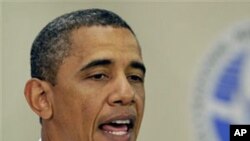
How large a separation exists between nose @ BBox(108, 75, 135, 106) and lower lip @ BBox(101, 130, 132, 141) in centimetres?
8

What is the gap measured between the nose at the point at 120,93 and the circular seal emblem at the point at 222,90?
0.29m

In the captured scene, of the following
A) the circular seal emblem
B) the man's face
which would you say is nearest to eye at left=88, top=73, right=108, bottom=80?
the man's face

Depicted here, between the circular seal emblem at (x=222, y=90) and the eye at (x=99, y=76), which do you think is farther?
the circular seal emblem at (x=222, y=90)

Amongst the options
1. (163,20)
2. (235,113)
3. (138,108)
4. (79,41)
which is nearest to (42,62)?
(79,41)

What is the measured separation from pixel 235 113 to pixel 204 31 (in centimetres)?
26

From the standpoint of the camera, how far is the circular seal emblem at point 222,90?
124 centimetres

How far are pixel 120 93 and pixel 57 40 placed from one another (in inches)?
8.1

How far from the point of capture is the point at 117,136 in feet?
3.49

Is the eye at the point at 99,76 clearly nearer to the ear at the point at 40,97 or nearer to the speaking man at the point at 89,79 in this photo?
the speaking man at the point at 89,79

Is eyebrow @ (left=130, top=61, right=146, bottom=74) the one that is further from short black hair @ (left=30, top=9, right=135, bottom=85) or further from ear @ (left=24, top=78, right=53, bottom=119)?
ear @ (left=24, top=78, right=53, bottom=119)

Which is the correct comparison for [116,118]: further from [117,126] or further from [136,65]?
[136,65]

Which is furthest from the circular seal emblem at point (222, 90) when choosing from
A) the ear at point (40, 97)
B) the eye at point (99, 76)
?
the ear at point (40, 97)

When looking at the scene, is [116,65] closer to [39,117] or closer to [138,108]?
[138,108]

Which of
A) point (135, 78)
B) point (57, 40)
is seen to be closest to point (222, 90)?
point (135, 78)
